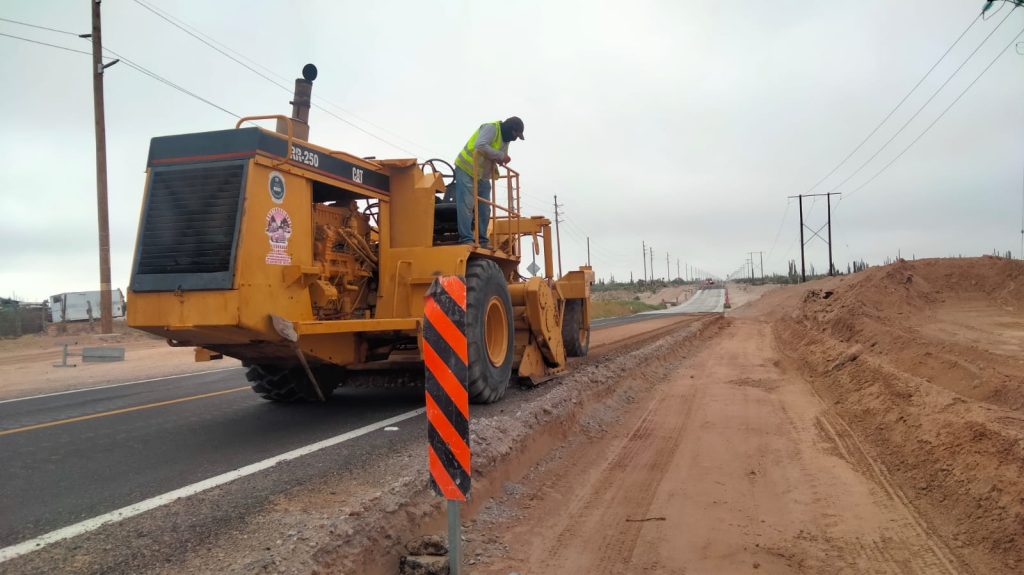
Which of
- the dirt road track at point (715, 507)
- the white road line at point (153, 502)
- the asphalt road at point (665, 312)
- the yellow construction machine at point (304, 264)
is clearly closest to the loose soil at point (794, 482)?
the dirt road track at point (715, 507)

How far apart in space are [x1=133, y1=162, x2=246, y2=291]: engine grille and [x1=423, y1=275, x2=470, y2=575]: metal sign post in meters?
2.83

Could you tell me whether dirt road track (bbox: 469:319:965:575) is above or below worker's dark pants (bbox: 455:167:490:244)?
below

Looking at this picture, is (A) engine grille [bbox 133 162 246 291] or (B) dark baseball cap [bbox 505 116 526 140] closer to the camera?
(A) engine grille [bbox 133 162 246 291]

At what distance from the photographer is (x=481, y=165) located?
8234mm

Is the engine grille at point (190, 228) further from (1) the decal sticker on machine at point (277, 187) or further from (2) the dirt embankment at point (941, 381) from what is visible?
(2) the dirt embankment at point (941, 381)

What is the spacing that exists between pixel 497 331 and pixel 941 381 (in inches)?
227

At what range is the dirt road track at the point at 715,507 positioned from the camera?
3.62 meters

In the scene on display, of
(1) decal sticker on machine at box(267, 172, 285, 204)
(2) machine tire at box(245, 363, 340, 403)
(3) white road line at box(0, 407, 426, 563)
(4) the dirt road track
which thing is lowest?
(4) the dirt road track

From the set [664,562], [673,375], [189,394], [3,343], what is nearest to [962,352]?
[673,375]

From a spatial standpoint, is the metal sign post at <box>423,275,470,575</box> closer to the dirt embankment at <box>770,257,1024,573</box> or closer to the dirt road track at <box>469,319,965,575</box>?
the dirt road track at <box>469,319,965,575</box>

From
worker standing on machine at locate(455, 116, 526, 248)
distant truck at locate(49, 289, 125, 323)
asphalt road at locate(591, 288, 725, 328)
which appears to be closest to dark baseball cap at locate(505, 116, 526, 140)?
worker standing on machine at locate(455, 116, 526, 248)

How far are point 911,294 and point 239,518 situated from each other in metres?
17.7

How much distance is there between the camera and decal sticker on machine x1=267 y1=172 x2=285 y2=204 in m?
5.95

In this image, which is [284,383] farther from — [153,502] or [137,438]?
[153,502]
